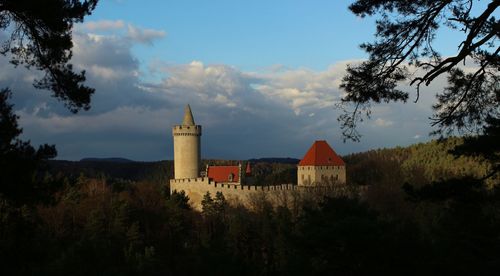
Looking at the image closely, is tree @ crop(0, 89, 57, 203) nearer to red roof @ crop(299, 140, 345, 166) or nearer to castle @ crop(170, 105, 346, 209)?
castle @ crop(170, 105, 346, 209)

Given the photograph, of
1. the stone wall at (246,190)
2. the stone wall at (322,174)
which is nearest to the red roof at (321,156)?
the stone wall at (322,174)

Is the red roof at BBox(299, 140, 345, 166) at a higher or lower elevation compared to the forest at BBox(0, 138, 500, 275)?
higher

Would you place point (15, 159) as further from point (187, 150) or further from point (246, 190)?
point (187, 150)

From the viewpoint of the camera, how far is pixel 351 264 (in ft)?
58.4

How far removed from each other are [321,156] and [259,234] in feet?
72.4

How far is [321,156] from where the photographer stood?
2105 inches

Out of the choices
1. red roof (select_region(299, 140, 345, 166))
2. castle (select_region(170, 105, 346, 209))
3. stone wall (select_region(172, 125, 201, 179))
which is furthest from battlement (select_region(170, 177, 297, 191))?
red roof (select_region(299, 140, 345, 166))

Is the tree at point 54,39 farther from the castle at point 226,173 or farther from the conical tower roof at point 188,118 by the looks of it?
the conical tower roof at point 188,118

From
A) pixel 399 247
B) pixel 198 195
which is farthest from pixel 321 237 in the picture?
pixel 198 195

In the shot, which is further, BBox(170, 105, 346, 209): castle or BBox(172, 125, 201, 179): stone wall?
BBox(172, 125, 201, 179): stone wall

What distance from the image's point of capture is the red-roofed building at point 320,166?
173 feet

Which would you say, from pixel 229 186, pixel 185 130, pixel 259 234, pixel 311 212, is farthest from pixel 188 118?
pixel 311 212

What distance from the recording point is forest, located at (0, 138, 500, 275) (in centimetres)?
1414

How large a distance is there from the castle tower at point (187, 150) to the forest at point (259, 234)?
8.64 meters
